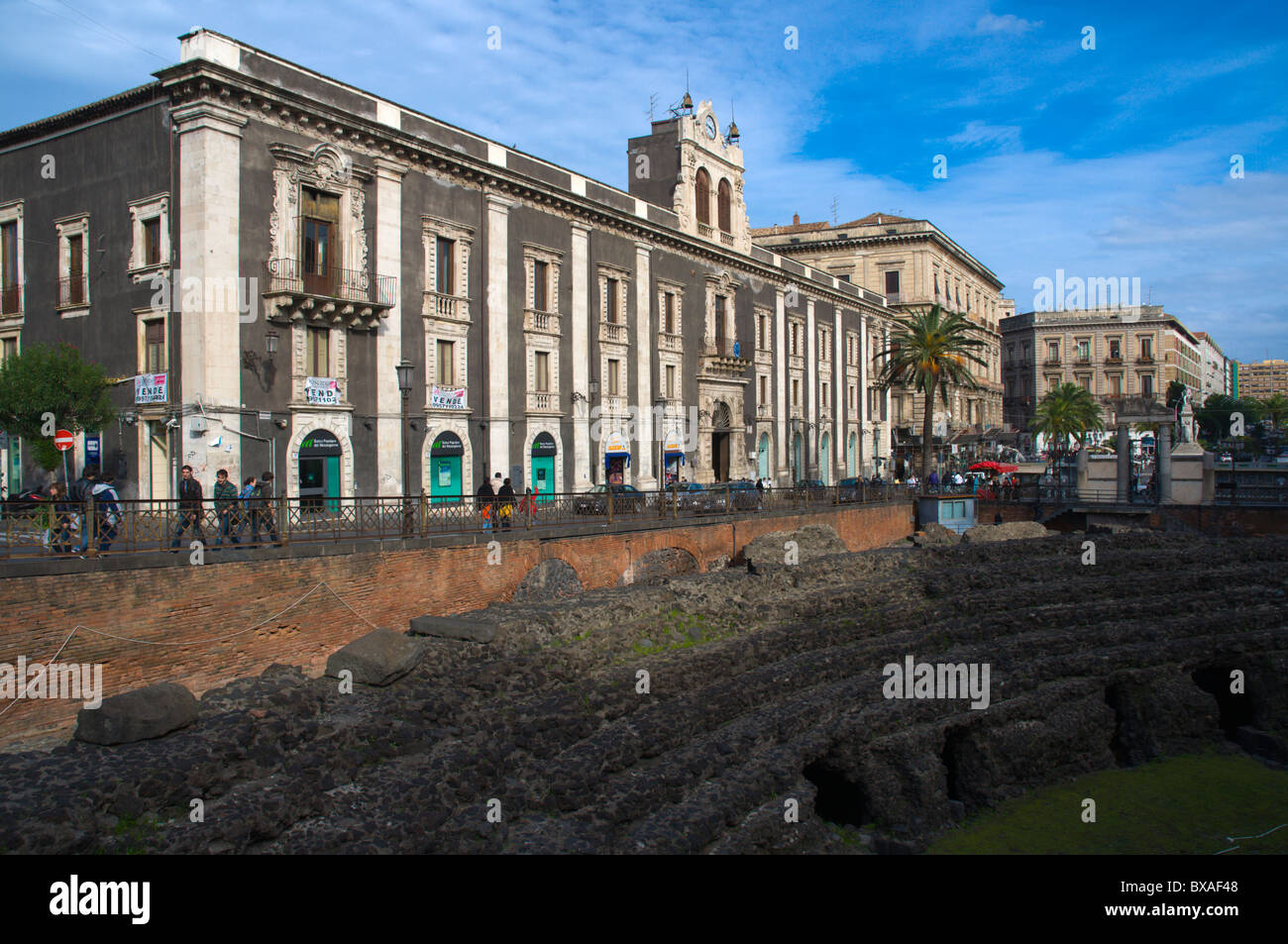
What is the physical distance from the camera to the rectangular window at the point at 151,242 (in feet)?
72.2

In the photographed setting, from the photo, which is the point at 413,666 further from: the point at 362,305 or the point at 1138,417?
the point at 1138,417

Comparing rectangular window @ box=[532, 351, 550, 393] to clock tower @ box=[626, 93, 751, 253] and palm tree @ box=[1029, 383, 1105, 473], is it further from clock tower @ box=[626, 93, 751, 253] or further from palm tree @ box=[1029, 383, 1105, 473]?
palm tree @ box=[1029, 383, 1105, 473]

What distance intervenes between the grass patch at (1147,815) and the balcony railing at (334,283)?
18.5m

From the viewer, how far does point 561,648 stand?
14219 mm

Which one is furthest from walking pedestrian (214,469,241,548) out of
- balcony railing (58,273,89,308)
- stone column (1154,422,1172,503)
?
stone column (1154,422,1172,503)

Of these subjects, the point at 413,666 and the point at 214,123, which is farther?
the point at 214,123

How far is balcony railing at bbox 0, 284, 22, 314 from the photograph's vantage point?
2531 cm

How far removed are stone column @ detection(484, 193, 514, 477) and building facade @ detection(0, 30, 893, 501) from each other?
0.09 m

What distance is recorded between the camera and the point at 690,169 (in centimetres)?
3928

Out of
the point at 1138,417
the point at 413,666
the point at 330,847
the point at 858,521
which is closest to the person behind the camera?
the point at 330,847

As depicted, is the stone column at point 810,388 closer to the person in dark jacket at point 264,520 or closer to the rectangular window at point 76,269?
the rectangular window at point 76,269

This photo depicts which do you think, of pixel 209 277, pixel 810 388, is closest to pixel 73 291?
pixel 209 277
